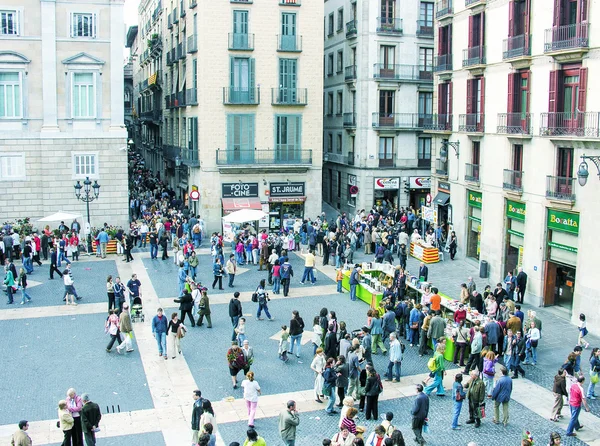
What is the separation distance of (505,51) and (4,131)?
26.3 meters

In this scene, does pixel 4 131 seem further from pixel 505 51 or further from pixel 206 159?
pixel 505 51

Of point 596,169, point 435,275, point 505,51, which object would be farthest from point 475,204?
point 596,169

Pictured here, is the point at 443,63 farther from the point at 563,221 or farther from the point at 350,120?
the point at 563,221

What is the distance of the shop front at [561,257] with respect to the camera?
25.6m

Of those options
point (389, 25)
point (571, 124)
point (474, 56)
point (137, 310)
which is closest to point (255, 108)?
point (389, 25)

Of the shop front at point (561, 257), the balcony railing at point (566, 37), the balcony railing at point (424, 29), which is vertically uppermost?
the balcony railing at point (424, 29)

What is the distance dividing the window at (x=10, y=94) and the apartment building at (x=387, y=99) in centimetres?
2196

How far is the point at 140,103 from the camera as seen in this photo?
258 ft

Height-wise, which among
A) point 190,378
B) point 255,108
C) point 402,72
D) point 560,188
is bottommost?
point 190,378

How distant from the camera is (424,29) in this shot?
158 ft

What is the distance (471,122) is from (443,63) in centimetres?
470

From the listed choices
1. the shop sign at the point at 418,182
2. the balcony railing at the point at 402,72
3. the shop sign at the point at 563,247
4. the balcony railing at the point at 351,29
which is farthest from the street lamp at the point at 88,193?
the shop sign at the point at 563,247

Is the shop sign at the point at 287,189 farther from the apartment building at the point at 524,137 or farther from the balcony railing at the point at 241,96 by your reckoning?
the apartment building at the point at 524,137

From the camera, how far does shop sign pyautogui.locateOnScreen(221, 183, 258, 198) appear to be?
42.2 meters
